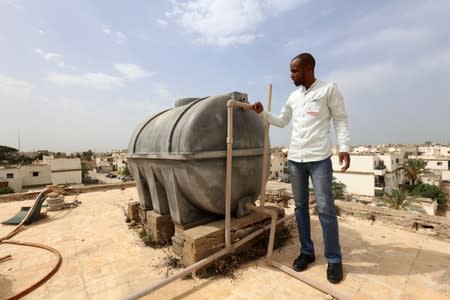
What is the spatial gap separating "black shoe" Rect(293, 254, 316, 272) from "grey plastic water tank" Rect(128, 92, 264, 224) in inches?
43.8

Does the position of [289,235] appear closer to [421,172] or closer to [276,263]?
[276,263]

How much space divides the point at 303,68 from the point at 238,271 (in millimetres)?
2802

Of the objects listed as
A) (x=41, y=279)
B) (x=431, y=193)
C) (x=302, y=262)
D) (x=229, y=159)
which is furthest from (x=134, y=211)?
(x=431, y=193)

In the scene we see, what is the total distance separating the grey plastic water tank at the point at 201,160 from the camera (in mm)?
3199

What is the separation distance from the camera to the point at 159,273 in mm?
3104

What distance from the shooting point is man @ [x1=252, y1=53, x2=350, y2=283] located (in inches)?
107

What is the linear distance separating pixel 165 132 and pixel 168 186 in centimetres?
89

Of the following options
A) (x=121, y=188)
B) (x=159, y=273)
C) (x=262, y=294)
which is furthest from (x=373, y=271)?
(x=121, y=188)

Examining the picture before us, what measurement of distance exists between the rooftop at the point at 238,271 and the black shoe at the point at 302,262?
0.09 metres

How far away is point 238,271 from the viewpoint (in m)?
3.01

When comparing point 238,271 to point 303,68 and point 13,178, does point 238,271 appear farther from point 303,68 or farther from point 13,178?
point 13,178

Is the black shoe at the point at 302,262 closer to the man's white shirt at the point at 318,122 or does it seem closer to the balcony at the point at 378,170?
the man's white shirt at the point at 318,122

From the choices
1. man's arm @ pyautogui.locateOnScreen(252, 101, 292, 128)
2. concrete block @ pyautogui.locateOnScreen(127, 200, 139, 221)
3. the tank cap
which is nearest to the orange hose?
concrete block @ pyautogui.locateOnScreen(127, 200, 139, 221)

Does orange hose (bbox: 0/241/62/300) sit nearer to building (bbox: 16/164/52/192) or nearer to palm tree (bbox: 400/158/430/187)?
building (bbox: 16/164/52/192)
